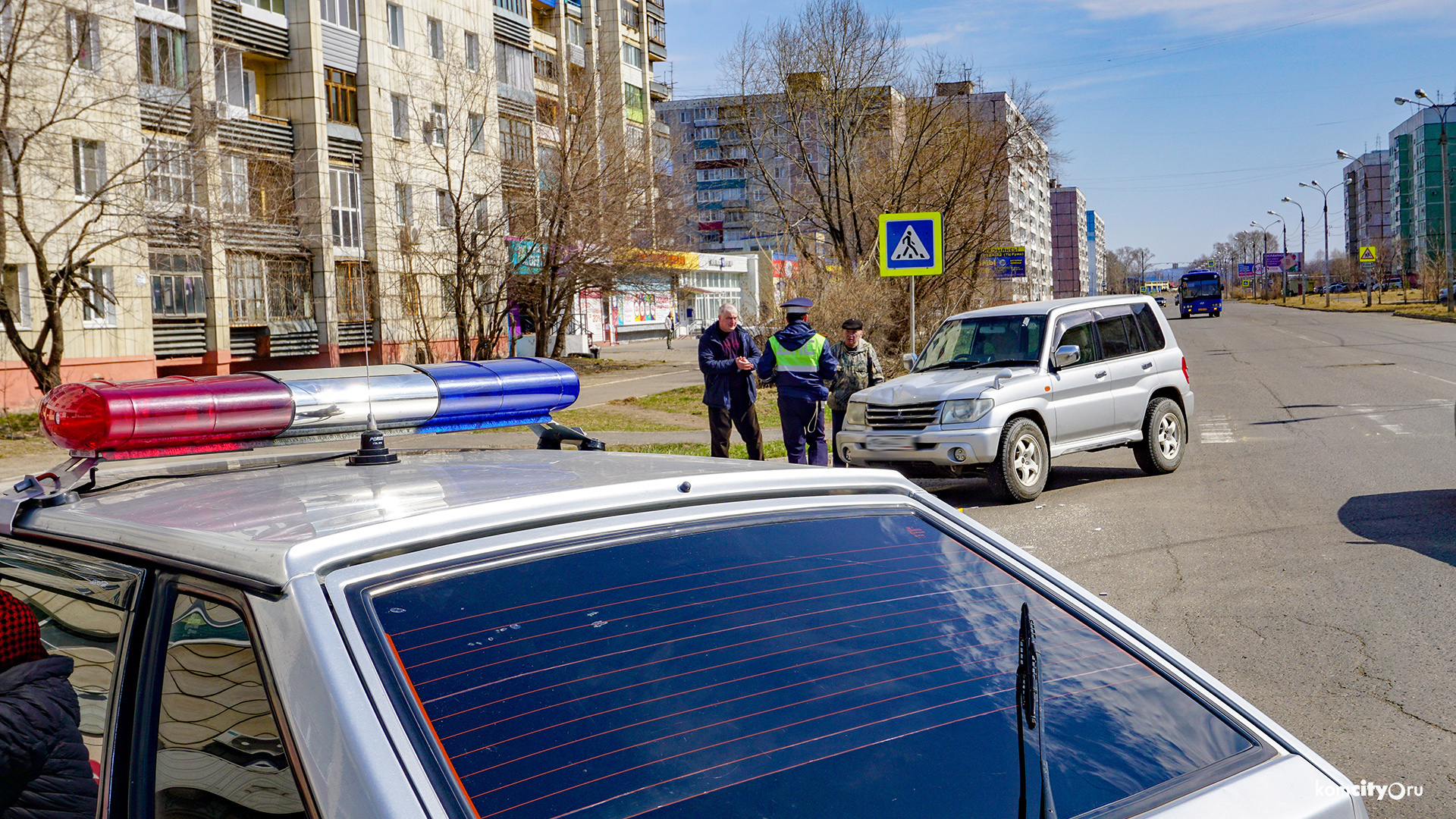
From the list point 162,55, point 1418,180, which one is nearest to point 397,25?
point 162,55

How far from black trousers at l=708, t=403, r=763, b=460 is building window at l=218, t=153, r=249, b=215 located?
17609mm

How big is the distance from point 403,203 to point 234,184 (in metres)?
9.41

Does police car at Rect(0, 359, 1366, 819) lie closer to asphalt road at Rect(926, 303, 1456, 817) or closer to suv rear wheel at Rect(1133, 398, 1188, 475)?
asphalt road at Rect(926, 303, 1456, 817)

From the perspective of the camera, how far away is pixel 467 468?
91.8 inches

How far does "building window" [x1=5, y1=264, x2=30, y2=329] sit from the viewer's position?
24.8 m

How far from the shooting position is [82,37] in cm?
2136

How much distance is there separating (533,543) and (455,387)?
1539 mm

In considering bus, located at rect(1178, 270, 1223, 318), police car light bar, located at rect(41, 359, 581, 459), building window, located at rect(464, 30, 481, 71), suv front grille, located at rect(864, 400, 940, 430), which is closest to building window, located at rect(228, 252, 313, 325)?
building window, located at rect(464, 30, 481, 71)

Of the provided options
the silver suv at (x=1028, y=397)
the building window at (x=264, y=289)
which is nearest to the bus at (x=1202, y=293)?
the building window at (x=264, y=289)

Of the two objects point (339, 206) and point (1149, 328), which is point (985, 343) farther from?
point (339, 206)

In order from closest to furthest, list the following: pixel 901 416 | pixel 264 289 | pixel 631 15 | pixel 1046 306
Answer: pixel 901 416, pixel 1046 306, pixel 264 289, pixel 631 15

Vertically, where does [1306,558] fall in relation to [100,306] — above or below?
below

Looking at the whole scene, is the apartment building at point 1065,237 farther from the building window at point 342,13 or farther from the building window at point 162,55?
the building window at point 162,55

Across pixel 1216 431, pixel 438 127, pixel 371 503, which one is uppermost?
pixel 438 127
